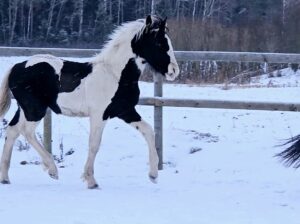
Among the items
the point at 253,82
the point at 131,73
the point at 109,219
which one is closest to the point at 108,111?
the point at 131,73

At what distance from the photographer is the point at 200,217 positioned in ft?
16.2

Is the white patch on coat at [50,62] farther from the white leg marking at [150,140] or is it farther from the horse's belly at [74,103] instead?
the white leg marking at [150,140]

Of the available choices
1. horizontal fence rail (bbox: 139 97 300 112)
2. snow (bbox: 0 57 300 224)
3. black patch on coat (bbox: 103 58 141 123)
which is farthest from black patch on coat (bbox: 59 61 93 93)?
horizontal fence rail (bbox: 139 97 300 112)

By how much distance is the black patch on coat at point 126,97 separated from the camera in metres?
5.99

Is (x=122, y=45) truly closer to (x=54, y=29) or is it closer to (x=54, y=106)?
(x=54, y=106)

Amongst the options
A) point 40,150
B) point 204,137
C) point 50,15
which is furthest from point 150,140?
point 50,15

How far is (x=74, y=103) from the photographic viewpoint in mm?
6047

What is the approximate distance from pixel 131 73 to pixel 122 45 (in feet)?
0.93

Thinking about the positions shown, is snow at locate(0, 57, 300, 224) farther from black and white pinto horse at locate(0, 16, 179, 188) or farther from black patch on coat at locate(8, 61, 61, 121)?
black patch on coat at locate(8, 61, 61, 121)

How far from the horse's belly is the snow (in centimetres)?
70

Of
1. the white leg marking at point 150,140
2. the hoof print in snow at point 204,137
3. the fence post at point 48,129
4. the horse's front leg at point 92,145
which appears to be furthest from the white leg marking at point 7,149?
the hoof print in snow at point 204,137

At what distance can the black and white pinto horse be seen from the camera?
6.00 meters

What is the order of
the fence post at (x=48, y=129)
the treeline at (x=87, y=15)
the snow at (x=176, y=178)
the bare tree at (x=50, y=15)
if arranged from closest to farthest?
the snow at (x=176, y=178) → the fence post at (x=48, y=129) → the treeline at (x=87, y=15) → the bare tree at (x=50, y=15)

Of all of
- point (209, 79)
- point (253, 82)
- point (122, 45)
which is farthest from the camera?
point (253, 82)
